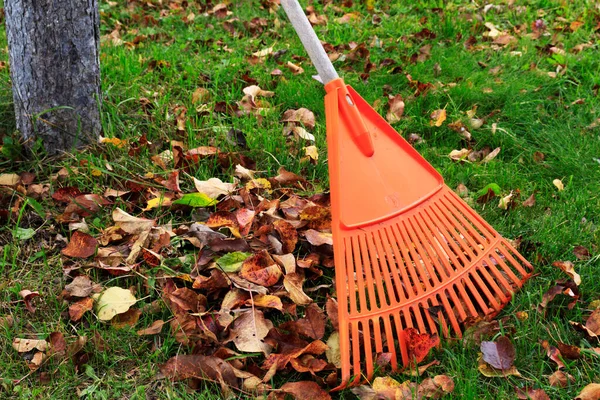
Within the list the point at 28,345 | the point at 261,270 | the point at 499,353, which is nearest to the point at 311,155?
the point at 261,270

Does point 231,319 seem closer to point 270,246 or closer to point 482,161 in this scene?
point 270,246

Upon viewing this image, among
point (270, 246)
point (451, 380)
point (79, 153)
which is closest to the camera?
point (451, 380)

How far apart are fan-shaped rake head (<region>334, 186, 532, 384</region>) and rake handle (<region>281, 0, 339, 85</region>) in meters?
0.46

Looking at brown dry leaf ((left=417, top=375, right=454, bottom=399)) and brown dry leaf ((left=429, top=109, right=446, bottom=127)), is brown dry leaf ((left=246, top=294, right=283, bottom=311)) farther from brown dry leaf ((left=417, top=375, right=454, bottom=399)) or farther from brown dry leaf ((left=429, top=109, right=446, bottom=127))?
brown dry leaf ((left=429, top=109, right=446, bottom=127))

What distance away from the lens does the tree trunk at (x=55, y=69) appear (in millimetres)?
2158

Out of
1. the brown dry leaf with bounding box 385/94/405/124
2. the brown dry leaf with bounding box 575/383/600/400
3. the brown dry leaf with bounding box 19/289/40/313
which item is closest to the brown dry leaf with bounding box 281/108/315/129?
the brown dry leaf with bounding box 385/94/405/124

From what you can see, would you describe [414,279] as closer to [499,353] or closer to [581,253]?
[499,353]

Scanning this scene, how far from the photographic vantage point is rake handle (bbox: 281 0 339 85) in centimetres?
178

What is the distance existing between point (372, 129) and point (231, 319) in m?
0.69

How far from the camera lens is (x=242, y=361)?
1.71 metres

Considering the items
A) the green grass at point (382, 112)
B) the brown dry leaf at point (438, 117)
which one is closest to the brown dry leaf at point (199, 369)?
the green grass at point (382, 112)

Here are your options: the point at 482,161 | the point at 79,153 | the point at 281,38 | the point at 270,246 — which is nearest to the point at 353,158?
the point at 270,246

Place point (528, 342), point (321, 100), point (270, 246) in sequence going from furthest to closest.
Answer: point (321, 100), point (270, 246), point (528, 342)

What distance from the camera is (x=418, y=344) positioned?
1651 mm
